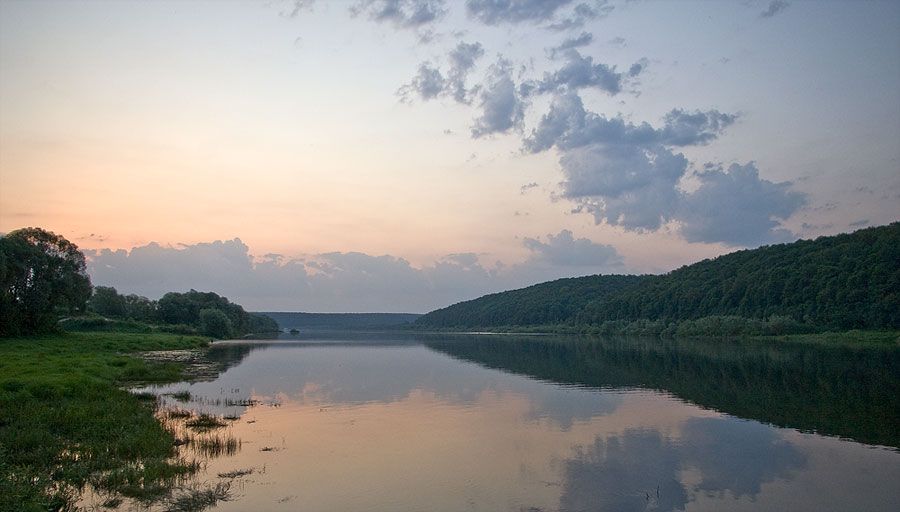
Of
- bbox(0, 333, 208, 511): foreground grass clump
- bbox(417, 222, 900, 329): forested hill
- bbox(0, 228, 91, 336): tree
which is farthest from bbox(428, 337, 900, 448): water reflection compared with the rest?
bbox(0, 228, 91, 336): tree

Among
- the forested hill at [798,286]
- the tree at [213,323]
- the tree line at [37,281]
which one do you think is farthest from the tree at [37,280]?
the forested hill at [798,286]

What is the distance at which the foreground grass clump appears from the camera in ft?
40.9

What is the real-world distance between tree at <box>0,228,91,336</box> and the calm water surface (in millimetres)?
32014

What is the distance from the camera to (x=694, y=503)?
13539 millimetres

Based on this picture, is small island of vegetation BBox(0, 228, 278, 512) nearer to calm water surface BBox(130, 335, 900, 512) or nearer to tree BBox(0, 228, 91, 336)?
tree BBox(0, 228, 91, 336)

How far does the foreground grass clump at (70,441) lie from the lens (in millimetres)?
12477

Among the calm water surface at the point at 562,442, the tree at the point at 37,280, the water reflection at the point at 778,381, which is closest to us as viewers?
the calm water surface at the point at 562,442

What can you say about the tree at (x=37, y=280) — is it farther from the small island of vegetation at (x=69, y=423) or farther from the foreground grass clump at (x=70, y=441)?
the foreground grass clump at (x=70, y=441)

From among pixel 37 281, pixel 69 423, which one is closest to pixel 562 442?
pixel 69 423

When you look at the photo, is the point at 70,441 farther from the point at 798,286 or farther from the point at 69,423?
the point at 798,286

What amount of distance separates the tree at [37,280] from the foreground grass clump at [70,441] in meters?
31.5

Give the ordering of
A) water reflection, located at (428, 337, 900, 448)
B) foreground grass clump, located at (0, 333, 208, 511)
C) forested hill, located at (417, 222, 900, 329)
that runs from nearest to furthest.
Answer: foreground grass clump, located at (0, 333, 208, 511) < water reflection, located at (428, 337, 900, 448) < forested hill, located at (417, 222, 900, 329)

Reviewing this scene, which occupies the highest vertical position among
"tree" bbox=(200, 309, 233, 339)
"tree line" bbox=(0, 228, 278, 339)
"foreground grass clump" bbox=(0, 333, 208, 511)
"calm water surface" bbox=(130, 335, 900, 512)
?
"tree line" bbox=(0, 228, 278, 339)

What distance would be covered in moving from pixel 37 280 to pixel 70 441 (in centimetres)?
5342
